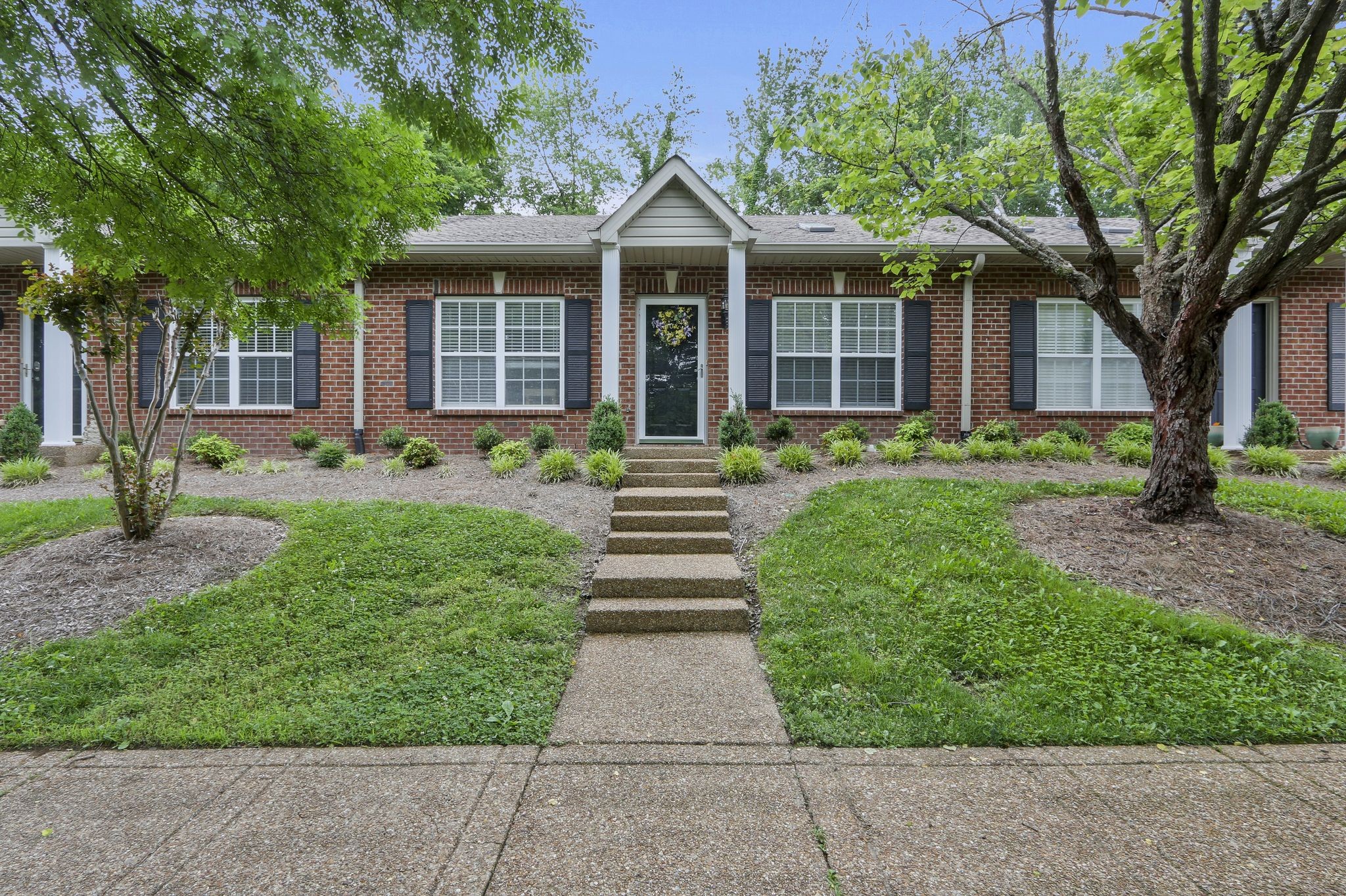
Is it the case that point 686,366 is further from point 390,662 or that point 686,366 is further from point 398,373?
point 390,662

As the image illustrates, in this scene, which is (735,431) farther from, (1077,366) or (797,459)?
(1077,366)

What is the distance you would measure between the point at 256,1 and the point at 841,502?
5.35 meters

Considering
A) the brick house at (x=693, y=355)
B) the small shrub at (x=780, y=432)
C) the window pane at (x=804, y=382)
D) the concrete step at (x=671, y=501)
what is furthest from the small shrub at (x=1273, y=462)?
the concrete step at (x=671, y=501)

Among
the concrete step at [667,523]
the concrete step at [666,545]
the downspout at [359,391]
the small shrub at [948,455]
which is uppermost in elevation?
the downspout at [359,391]

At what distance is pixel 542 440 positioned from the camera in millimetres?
8945

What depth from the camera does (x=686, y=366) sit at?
9.64 meters

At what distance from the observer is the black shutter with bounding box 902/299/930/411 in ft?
31.5

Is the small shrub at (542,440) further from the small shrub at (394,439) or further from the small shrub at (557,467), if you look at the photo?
the small shrub at (394,439)

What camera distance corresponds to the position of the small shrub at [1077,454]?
823 cm

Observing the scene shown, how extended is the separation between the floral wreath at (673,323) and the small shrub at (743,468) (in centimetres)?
304

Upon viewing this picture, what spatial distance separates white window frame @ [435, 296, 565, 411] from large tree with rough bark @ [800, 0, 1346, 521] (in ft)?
15.3

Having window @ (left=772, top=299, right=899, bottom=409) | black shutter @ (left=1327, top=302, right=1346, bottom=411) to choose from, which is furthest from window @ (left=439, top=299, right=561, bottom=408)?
black shutter @ (left=1327, top=302, right=1346, bottom=411)

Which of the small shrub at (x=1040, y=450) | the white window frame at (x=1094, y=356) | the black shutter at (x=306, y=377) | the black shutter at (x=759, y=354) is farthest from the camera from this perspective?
the white window frame at (x=1094, y=356)

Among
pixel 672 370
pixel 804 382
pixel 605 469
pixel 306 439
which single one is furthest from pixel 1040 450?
pixel 306 439
